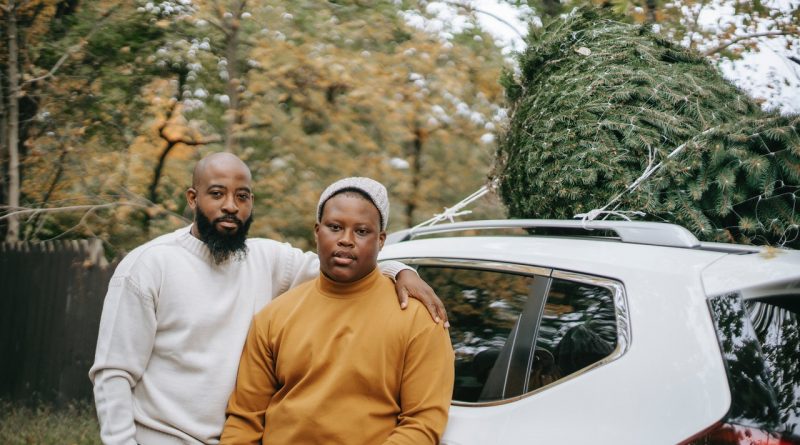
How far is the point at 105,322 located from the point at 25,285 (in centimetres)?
592

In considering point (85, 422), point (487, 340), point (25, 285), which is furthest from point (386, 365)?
point (25, 285)

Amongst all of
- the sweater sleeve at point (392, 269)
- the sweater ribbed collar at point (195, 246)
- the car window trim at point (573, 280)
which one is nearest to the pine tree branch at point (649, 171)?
the car window trim at point (573, 280)

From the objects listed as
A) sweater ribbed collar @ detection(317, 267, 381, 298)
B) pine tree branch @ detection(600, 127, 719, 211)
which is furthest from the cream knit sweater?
pine tree branch @ detection(600, 127, 719, 211)

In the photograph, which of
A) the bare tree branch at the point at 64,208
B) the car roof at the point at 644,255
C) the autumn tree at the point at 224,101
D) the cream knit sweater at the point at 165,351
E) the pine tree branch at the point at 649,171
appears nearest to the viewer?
the car roof at the point at 644,255

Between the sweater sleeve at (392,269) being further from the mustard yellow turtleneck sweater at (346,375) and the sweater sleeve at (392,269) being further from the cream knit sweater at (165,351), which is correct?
the cream knit sweater at (165,351)

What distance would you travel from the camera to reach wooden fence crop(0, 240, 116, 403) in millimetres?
7492

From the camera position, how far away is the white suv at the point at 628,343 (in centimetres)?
198

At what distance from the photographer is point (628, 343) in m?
2.20

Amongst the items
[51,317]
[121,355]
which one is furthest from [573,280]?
[51,317]

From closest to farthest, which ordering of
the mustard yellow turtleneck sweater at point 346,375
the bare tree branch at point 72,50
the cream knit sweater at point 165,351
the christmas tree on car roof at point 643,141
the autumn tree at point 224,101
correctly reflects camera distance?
1. the mustard yellow turtleneck sweater at point 346,375
2. the cream knit sweater at point 165,351
3. the christmas tree on car roof at point 643,141
4. the bare tree branch at point 72,50
5. the autumn tree at point 224,101

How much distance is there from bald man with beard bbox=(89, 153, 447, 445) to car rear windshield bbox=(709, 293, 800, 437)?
2.91 ft

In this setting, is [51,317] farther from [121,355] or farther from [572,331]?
[572,331]

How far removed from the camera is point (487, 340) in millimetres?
2725

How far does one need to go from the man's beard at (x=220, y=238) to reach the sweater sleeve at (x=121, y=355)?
11.1 inches
